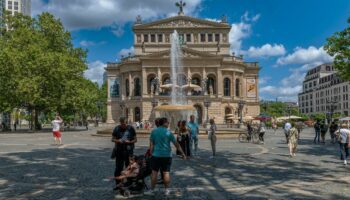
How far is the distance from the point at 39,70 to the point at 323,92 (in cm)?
10474

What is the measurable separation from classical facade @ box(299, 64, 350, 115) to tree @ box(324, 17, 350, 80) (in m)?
85.5

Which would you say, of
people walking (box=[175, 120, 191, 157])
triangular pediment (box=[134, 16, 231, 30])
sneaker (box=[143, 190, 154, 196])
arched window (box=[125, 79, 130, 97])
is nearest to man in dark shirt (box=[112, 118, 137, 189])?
sneaker (box=[143, 190, 154, 196])

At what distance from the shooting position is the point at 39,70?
146ft

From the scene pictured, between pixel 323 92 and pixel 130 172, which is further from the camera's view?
pixel 323 92

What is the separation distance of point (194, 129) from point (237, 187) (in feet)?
22.8

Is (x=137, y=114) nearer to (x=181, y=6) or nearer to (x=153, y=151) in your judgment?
(x=181, y=6)

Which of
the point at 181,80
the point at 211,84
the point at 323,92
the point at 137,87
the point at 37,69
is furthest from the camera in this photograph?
the point at 323,92

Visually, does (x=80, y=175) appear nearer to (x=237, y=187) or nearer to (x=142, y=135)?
(x=237, y=187)

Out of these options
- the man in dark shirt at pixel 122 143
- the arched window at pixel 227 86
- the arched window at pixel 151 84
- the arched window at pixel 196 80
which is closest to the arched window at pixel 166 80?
the arched window at pixel 151 84

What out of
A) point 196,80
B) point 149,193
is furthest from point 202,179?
point 196,80

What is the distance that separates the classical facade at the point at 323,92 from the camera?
367 ft

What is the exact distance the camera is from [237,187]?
9.07 meters

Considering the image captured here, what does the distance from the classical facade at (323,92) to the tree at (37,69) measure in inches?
3188

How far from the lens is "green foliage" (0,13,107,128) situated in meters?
43.0
